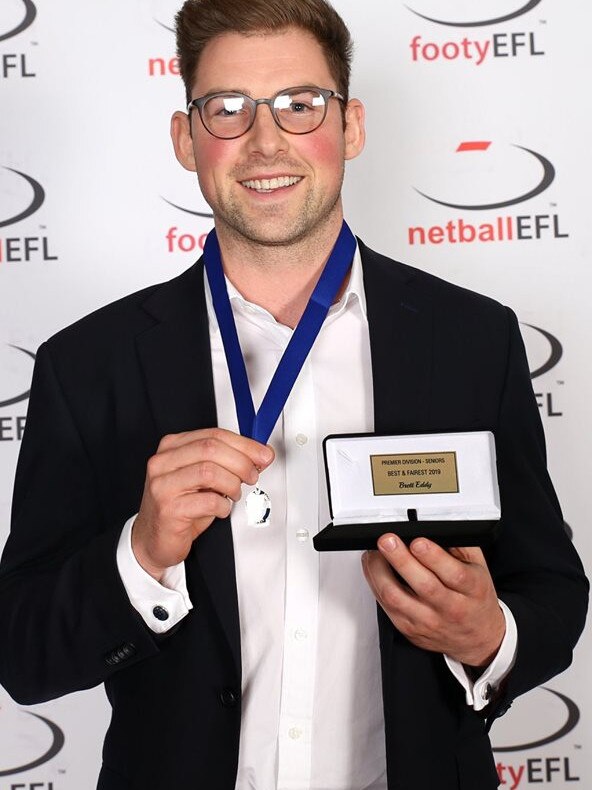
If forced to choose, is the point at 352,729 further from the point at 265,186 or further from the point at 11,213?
the point at 11,213

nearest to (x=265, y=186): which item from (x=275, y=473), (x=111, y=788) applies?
(x=275, y=473)

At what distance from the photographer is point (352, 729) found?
1750 millimetres

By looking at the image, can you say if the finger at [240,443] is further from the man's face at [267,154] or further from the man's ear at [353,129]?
the man's ear at [353,129]

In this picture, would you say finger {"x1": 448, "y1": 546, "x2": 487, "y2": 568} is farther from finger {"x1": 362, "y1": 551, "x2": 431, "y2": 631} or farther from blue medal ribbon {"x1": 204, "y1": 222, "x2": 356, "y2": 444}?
blue medal ribbon {"x1": 204, "y1": 222, "x2": 356, "y2": 444}

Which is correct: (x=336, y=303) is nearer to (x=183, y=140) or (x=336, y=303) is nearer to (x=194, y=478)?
(x=183, y=140)

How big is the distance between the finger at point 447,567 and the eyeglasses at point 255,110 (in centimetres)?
86

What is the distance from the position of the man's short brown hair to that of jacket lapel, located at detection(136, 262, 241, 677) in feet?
1.39

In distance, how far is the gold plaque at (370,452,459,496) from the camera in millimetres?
1469

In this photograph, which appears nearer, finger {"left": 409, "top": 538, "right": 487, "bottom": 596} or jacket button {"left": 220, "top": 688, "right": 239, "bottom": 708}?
finger {"left": 409, "top": 538, "right": 487, "bottom": 596}

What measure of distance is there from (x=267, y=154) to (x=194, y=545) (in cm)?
70

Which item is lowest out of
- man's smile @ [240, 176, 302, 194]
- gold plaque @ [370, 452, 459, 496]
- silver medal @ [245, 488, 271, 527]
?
silver medal @ [245, 488, 271, 527]

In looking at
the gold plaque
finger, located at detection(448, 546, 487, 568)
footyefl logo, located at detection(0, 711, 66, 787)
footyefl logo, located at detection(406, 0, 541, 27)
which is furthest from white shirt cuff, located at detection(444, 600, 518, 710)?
footyefl logo, located at detection(406, 0, 541, 27)

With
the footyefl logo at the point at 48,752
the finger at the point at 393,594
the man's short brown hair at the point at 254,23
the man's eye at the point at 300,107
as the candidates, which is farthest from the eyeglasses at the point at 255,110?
the footyefl logo at the point at 48,752

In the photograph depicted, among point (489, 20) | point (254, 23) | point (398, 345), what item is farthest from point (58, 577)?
point (489, 20)
